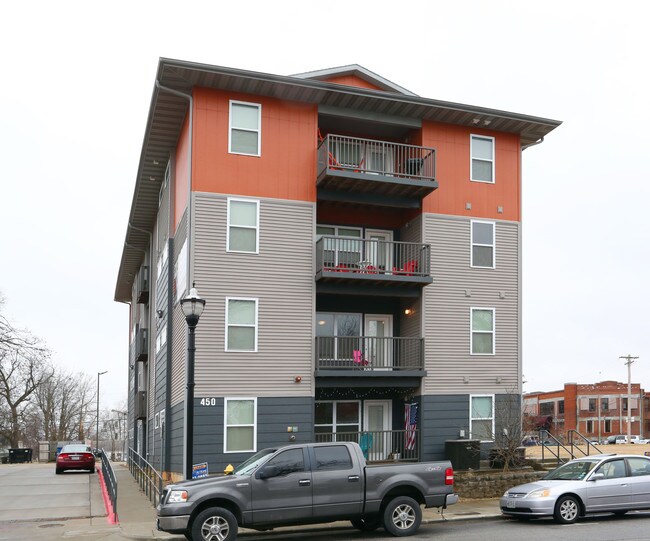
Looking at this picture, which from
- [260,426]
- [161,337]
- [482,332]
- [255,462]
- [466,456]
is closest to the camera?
[255,462]

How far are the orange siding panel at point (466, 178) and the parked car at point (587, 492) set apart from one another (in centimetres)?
977

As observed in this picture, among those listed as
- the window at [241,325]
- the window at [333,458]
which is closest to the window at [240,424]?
the window at [241,325]

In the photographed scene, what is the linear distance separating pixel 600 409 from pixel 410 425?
80.8 m

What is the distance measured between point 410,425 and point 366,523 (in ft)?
27.3

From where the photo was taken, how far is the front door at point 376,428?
77.9 feet

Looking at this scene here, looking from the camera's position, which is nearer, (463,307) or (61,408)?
(463,307)

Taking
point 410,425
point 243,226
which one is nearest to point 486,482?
point 410,425

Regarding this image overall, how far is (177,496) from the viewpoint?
45.4 ft

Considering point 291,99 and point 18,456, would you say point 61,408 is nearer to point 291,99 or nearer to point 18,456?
point 18,456

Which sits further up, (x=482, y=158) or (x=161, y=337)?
(x=482, y=158)

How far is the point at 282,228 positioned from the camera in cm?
2291

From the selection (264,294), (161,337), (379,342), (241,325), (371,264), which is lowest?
(379,342)

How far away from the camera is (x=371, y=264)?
24.1m

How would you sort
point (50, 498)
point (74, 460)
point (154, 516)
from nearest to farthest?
point (154, 516) < point (50, 498) < point (74, 460)
